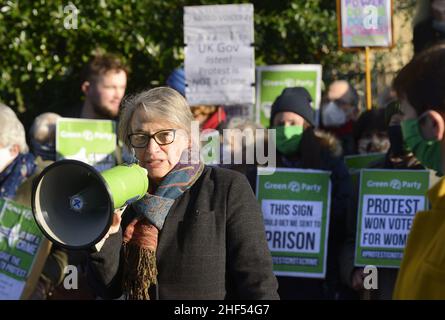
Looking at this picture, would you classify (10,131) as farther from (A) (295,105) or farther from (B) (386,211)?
(B) (386,211)

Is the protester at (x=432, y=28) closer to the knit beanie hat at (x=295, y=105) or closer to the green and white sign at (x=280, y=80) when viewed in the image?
the green and white sign at (x=280, y=80)

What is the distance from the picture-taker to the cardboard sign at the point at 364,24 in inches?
257

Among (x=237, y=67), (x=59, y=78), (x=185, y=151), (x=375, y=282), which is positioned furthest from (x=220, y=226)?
(x=59, y=78)

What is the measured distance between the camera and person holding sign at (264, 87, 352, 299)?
5645 millimetres

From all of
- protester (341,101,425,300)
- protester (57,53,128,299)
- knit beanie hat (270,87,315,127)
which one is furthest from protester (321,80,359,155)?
protester (57,53,128,299)

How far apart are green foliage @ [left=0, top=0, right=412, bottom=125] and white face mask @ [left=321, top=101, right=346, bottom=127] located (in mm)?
1381

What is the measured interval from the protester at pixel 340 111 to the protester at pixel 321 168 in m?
0.75

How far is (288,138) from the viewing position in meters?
5.71

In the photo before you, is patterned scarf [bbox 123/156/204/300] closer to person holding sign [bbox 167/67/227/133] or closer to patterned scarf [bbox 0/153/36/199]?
patterned scarf [bbox 0/153/36/199]

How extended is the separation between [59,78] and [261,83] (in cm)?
188

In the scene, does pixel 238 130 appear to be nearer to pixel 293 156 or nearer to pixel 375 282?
pixel 293 156

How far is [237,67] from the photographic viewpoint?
259 inches

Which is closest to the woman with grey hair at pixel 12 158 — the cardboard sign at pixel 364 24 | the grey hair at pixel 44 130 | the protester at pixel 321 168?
the grey hair at pixel 44 130

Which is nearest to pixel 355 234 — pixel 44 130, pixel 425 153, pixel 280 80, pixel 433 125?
pixel 280 80
